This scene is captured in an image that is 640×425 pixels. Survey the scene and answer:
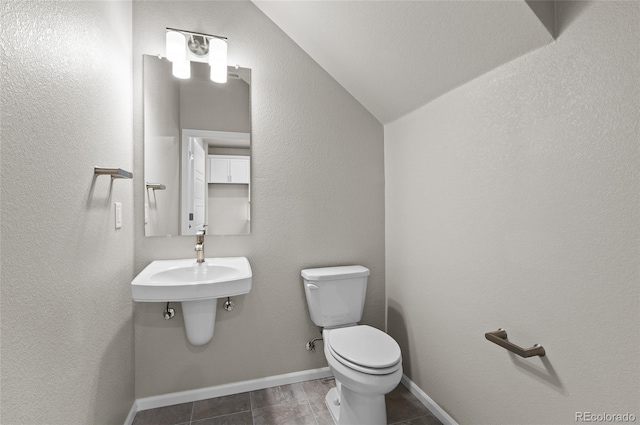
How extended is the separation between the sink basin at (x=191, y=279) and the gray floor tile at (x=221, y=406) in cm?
80

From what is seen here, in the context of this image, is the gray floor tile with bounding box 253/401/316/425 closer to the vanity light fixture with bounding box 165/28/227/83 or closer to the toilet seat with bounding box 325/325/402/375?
the toilet seat with bounding box 325/325/402/375

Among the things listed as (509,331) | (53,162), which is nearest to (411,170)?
(509,331)

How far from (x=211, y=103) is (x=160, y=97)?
29cm

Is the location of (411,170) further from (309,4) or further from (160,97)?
(160,97)

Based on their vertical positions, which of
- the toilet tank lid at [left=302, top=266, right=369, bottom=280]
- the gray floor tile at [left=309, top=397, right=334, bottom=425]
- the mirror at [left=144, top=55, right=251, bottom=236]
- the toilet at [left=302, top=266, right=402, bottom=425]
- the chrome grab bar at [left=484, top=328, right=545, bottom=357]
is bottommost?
the gray floor tile at [left=309, top=397, right=334, bottom=425]

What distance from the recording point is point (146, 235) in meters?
1.81

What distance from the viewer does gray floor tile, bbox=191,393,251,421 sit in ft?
5.85

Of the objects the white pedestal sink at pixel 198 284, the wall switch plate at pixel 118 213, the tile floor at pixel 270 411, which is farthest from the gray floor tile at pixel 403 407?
the wall switch plate at pixel 118 213

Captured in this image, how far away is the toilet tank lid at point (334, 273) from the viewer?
192 centimetres

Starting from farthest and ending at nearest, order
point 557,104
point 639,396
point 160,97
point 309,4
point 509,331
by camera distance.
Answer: point 160,97, point 309,4, point 509,331, point 557,104, point 639,396

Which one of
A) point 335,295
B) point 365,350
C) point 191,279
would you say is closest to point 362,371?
point 365,350

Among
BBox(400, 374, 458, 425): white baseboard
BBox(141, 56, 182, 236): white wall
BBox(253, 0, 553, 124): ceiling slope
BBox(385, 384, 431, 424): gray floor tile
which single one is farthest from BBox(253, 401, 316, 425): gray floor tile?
BBox(253, 0, 553, 124): ceiling slope

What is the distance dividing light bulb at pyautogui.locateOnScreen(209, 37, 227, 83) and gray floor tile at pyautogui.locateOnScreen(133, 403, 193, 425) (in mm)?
2031

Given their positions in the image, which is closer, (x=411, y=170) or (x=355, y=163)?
(x=411, y=170)
